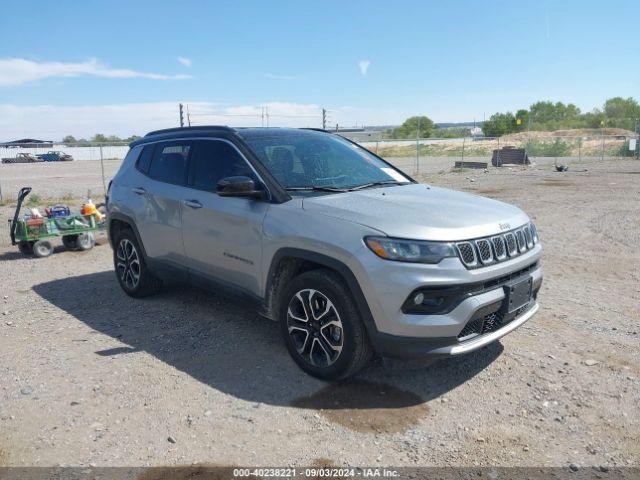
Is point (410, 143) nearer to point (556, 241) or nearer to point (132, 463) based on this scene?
point (556, 241)

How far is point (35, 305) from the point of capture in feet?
19.4

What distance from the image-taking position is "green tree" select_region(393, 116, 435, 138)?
232 feet

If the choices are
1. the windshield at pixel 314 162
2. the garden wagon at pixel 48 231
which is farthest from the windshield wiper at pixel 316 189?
the garden wagon at pixel 48 231

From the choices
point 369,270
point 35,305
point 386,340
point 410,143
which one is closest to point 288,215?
point 369,270

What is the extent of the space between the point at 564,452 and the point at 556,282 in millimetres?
3642

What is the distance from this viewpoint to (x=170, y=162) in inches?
211

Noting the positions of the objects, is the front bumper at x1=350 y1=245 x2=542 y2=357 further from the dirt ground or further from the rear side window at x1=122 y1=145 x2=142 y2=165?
the rear side window at x1=122 y1=145 x2=142 y2=165

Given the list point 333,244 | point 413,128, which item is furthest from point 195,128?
point 413,128

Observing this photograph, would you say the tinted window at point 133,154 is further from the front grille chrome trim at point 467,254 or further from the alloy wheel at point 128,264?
the front grille chrome trim at point 467,254

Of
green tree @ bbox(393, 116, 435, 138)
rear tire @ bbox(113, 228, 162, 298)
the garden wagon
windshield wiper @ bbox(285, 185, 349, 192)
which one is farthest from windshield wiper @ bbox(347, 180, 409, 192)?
green tree @ bbox(393, 116, 435, 138)

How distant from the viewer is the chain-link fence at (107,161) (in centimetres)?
1973

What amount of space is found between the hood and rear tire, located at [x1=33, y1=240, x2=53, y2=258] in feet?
19.6

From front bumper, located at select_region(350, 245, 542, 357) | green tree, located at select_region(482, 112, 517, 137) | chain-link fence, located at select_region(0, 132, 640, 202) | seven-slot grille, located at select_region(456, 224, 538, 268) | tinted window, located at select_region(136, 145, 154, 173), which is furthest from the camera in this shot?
green tree, located at select_region(482, 112, 517, 137)

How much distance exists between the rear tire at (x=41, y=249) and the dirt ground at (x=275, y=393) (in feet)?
7.83
